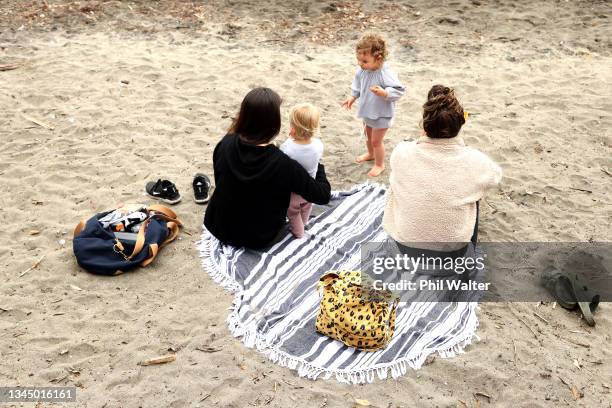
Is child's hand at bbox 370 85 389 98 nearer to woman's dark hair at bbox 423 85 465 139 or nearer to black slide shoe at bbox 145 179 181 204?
woman's dark hair at bbox 423 85 465 139

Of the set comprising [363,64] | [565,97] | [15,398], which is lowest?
[15,398]

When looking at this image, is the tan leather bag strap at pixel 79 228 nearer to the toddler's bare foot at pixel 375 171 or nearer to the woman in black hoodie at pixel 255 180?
the woman in black hoodie at pixel 255 180

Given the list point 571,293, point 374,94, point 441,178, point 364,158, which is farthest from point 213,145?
point 571,293

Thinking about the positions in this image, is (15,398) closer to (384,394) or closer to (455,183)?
(384,394)

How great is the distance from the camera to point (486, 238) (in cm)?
476

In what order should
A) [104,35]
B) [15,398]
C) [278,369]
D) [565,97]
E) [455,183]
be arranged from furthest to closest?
[104,35], [565,97], [455,183], [278,369], [15,398]

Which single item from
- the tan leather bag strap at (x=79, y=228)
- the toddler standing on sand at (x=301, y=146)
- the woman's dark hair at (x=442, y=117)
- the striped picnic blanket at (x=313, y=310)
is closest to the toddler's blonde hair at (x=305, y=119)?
the toddler standing on sand at (x=301, y=146)

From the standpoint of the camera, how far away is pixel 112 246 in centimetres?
429

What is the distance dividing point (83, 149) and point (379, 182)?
9.45 feet

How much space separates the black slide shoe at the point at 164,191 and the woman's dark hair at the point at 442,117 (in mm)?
2298

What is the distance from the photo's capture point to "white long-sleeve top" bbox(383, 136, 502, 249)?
12.6 feet

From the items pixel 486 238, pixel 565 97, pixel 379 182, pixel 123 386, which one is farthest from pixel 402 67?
pixel 123 386

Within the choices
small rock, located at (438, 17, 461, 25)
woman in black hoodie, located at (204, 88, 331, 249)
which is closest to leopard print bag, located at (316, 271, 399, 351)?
woman in black hoodie, located at (204, 88, 331, 249)

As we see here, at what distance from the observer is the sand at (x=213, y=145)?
11.6ft
